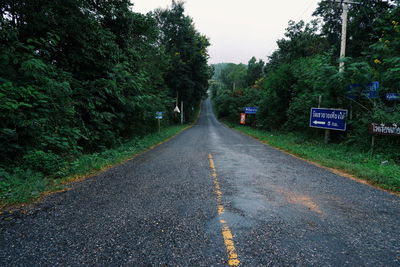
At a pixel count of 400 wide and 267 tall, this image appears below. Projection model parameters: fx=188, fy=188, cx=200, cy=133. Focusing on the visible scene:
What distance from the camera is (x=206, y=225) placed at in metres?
2.74

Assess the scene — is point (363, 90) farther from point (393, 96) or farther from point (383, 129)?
point (383, 129)

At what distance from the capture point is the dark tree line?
4.96 m

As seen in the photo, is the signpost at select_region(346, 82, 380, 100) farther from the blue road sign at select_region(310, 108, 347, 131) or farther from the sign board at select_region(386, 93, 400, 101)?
the blue road sign at select_region(310, 108, 347, 131)

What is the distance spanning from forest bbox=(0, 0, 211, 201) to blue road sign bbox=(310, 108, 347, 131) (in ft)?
31.8

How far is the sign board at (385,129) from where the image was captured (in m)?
6.56

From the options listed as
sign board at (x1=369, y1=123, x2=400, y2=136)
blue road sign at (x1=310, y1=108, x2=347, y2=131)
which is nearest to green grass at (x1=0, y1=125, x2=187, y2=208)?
sign board at (x1=369, y1=123, x2=400, y2=136)

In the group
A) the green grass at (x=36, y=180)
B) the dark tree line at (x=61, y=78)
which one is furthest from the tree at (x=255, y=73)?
the green grass at (x=36, y=180)

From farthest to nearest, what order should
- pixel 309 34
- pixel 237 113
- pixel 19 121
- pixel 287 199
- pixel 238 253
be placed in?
pixel 237 113 < pixel 309 34 < pixel 19 121 < pixel 287 199 < pixel 238 253

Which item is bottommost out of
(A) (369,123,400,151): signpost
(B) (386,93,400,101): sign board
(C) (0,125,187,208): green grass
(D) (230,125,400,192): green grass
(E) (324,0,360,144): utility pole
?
(C) (0,125,187,208): green grass

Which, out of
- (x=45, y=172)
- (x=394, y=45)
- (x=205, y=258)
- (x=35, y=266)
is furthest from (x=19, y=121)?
(x=394, y=45)

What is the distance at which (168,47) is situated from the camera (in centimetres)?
3409

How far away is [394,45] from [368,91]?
2779mm

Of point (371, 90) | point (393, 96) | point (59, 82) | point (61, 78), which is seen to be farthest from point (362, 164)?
point (61, 78)

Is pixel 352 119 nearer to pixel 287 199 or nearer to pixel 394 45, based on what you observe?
pixel 394 45
